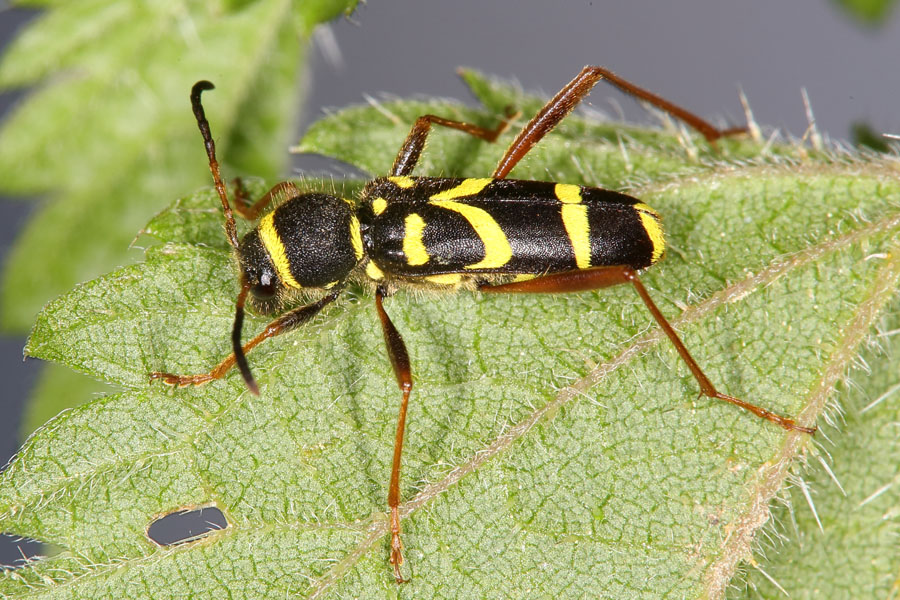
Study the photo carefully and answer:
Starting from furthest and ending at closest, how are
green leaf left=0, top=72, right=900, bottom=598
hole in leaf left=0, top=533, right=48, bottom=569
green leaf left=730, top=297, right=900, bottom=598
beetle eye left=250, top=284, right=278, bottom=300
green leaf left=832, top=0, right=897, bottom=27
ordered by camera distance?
green leaf left=832, top=0, right=897, bottom=27
beetle eye left=250, top=284, right=278, bottom=300
green leaf left=730, top=297, right=900, bottom=598
green leaf left=0, top=72, right=900, bottom=598
hole in leaf left=0, top=533, right=48, bottom=569

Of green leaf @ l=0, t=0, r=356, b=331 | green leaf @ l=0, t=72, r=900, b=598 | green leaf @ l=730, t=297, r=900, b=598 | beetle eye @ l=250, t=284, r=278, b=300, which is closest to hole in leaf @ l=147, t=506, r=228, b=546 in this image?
green leaf @ l=0, t=72, r=900, b=598

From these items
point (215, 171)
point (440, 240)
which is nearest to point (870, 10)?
point (440, 240)

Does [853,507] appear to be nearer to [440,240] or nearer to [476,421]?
[476,421]

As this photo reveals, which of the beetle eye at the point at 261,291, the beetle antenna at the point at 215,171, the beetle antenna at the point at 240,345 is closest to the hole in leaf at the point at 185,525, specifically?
the beetle antenna at the point at 240,345

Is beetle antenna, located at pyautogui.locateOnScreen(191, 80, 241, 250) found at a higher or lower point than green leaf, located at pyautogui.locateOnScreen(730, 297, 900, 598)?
higher

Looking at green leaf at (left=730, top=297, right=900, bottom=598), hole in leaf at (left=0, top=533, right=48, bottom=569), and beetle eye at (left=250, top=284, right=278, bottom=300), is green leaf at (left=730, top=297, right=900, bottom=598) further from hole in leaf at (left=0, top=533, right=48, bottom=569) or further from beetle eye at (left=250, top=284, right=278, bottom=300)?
hole in leaf at (left=0, top=533, right=48, bottom=569)

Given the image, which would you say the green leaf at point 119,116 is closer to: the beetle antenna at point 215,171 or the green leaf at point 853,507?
the beetle antenna at point 215,171

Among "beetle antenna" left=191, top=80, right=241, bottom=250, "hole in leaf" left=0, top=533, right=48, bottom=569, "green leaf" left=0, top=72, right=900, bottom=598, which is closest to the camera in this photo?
"hole in leaf" left=0, top=533, right=48, bottom=569
